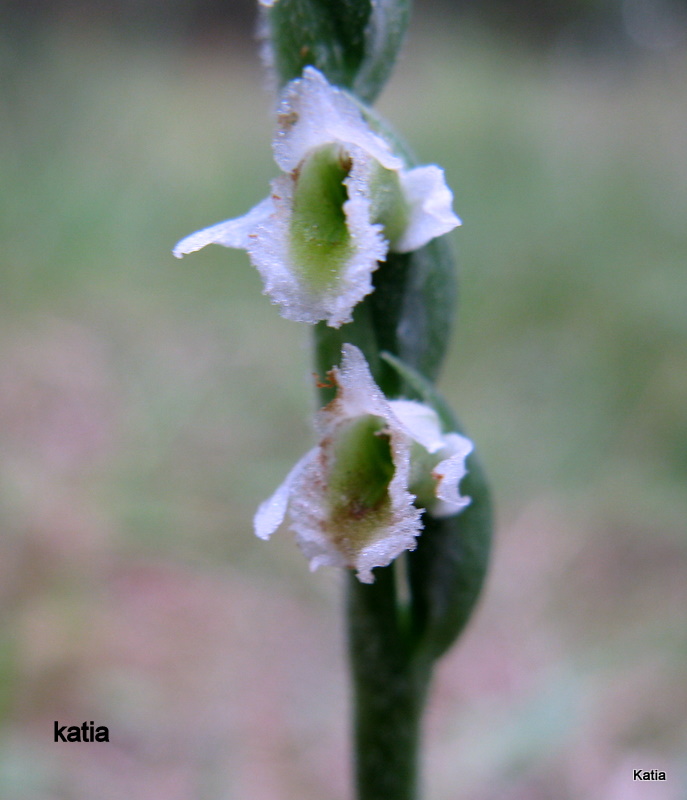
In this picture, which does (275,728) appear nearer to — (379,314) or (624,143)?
(379,314)

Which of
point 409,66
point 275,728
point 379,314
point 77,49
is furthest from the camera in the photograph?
point 409,66

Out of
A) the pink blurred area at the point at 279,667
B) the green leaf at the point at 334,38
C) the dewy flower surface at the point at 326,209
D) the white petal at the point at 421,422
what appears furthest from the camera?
the pink blurred area at the point at 279,667

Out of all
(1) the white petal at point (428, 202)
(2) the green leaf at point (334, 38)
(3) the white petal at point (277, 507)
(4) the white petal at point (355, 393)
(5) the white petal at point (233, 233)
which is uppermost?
(2) the green leaf at point (334, 38)

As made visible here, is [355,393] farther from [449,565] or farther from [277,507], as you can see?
[449,565]

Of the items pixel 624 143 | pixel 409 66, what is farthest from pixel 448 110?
pixel 409 66

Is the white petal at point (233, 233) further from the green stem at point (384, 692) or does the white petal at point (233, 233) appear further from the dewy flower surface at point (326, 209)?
the green stem at point (384, 692)

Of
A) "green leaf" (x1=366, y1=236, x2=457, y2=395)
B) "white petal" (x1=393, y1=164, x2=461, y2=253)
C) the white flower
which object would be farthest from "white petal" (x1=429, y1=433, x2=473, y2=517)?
"white petal" (x1=393, y1=164, x2=461, y2=253)

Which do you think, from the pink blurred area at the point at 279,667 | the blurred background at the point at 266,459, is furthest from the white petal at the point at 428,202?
the pink blurred area at the point at 279,667

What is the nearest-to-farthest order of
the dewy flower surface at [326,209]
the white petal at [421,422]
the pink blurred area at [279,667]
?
the dewy flower surface at [326,209]
the white petal at [421,422]
the pink blurred area at [279,667]
